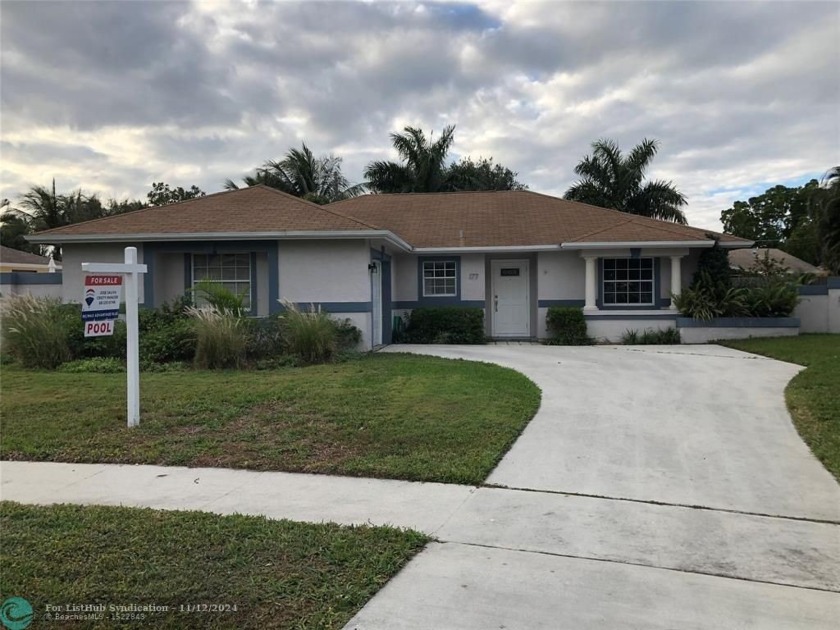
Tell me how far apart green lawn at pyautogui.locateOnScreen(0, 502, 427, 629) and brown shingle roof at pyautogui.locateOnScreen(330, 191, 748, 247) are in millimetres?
Result: 13800

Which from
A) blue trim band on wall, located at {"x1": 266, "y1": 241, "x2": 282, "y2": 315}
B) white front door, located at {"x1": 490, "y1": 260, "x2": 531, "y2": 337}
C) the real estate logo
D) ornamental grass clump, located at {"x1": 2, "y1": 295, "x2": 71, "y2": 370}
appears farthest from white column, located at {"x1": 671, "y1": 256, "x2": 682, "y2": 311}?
the real estate logo

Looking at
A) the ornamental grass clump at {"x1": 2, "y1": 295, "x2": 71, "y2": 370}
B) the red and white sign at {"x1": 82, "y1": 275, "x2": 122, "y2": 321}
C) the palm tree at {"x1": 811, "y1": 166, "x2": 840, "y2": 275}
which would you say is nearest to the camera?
the red and white sign at {"x1": 82, "y1": 275, "x2": 122, "y2": 321}

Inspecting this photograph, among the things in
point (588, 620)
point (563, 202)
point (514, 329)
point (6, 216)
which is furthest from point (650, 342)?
point (6, 216)

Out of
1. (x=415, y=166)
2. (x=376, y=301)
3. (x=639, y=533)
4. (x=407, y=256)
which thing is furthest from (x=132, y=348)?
(x=415, y=166)

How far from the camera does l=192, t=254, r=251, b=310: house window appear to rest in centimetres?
1534

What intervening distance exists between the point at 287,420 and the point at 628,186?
81.4ft

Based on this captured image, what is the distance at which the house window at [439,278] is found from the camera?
18109 millimetres

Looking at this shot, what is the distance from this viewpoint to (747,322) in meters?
16.1

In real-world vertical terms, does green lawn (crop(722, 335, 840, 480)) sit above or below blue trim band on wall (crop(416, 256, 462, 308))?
below

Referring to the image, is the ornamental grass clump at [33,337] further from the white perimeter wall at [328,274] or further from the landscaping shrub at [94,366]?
the white perimeter wall at [328,274]

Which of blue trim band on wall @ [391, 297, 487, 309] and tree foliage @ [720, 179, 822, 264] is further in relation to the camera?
tree foliage @ [720, 179, 822, 264]

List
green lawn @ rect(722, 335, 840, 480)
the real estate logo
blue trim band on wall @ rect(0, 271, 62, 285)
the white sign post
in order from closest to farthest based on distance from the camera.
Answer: the real estate logo → green lawn @ rect(722, 335, 840, 480) → the white sign post → blue trim band on wall @ rect(0, 271, 62, 285)

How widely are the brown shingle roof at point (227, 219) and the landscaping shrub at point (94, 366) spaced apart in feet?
12.4

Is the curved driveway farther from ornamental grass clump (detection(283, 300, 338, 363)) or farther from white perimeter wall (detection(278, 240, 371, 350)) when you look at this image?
white perimeter wall (detection(278, 240, 371, 350))
